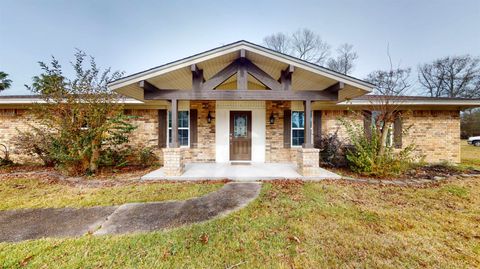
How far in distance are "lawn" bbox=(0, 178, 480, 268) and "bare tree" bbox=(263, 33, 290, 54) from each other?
2375 centimetres

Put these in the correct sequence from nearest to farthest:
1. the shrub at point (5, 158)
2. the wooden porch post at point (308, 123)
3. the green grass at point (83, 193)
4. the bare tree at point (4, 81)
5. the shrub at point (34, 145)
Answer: the green grass at point (83, 193)
the wooden porch post at point (308, 123)
the shrub at point (34, 145)
the shrub at point (5, 158)
the bare tree at point (4, 81)

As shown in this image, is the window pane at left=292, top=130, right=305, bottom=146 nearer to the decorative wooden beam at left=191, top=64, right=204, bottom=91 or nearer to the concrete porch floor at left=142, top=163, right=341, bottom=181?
the concrete porch floor at left=142, top=163, right=341, bottom=181

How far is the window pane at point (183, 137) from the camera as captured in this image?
7969 millimetres

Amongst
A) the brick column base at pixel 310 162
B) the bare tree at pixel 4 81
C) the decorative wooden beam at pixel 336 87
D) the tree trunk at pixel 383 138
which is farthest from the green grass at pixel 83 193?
the bare tree at pixel 4 81

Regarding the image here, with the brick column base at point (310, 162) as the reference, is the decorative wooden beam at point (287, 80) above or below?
above

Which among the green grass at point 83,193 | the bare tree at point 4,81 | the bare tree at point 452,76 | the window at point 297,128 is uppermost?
the bare tree at point 452,76

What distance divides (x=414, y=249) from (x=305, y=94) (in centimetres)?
414

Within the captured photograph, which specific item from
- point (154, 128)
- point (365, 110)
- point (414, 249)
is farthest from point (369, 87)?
point (154, 128)

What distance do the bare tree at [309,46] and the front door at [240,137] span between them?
19.5m

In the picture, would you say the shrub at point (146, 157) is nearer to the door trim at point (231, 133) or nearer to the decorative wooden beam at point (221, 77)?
the door trim at point (231, 133)

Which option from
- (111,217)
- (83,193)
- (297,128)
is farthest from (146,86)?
(297,128)

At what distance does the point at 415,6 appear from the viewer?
12.7 meters

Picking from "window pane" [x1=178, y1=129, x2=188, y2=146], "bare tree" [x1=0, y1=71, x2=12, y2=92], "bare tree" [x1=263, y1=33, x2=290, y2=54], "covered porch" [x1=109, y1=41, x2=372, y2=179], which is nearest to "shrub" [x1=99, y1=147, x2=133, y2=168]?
"covered porch" [x1=109, y1=41, x2=372, y2=179]

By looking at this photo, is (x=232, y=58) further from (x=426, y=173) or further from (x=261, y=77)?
(x=426, y=173)
